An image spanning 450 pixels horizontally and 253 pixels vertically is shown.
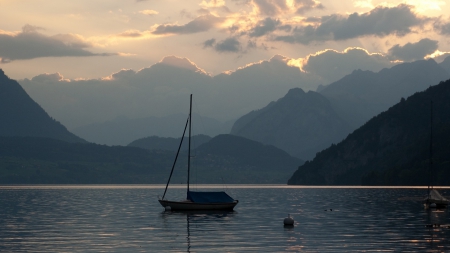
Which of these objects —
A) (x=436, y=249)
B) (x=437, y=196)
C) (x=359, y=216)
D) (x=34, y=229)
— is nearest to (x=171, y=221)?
(x=34, y=229)

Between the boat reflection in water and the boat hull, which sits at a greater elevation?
the boat hull

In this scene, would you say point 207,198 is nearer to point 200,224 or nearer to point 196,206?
point 196,206

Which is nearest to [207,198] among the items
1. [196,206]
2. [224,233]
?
[196,206]

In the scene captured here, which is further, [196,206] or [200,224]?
[196,206]

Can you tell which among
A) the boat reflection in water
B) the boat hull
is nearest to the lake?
the boat reflection in water

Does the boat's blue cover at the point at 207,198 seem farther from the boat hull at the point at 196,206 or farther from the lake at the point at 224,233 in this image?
the lake at the point at 224,233

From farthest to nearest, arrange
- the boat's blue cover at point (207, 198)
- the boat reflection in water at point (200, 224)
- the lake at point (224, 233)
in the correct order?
1. the boat's blue cover at point (207, 198)
2. the boat reflection in water at point (200, 224)
3. the lake at point (224, 233)

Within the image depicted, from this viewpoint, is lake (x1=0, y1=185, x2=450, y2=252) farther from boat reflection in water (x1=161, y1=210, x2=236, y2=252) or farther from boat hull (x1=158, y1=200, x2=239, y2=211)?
boat hull (x1=158, y1=200, x2=239, y2=211)

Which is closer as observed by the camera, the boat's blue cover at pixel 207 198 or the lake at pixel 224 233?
the lake at pixel 224 233

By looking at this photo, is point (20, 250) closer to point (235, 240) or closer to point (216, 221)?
point (235, 240)

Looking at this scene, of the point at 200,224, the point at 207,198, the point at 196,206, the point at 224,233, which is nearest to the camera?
the point at 224,233

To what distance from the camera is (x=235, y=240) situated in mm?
70125

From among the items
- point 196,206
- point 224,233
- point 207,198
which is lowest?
point 224,233

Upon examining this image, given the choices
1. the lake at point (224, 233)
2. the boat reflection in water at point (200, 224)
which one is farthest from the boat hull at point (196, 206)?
the lake at point (224, 233)
